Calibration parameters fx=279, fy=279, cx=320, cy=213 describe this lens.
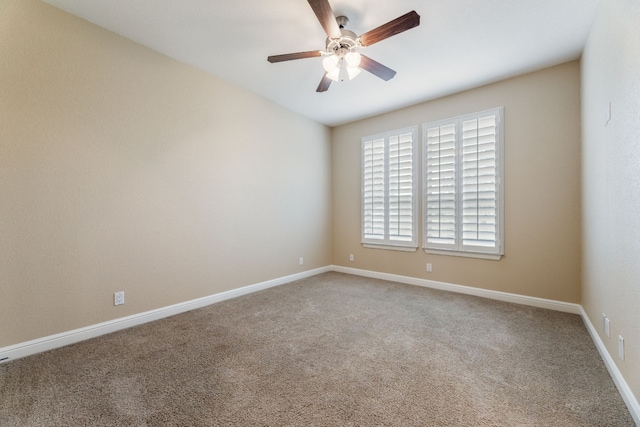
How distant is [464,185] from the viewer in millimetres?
3697

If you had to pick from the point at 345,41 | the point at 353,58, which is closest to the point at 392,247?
the point at 353,58

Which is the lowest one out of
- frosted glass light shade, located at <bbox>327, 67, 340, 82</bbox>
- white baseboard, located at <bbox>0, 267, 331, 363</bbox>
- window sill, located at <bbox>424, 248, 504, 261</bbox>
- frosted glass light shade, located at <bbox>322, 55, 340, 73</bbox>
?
white baseboard, located at <bbox>0, 267, 331, 363</bbox>

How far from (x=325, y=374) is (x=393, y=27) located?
249 cm

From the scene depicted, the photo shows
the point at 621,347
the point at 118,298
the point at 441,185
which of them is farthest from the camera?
the point at 441,185

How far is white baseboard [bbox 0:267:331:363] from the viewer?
2.12m

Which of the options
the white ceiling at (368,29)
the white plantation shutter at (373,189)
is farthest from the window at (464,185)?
the white plantation shutter at (373,189)

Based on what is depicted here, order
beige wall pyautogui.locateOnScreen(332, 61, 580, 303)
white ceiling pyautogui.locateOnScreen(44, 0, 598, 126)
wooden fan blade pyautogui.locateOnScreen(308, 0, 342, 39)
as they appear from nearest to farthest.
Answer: wooden fan blade pyautogui.locateOnScreen(308, 0, 342, 39) < white ceiling pyautogui.locateOnScreen(44, 0, 598, 126) < beige wall pyautogui.locateOnScreen(332, 61, 580, 303)

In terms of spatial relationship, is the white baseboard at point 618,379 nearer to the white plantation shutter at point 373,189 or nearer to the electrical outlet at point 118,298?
the white plantation shutter at point 373,189

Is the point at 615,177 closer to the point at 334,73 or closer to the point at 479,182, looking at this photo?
the point at 479,182

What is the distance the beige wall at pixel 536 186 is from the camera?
120 inches

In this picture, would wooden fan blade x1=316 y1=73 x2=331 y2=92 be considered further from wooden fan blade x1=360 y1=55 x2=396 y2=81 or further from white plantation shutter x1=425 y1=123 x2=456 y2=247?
white plantation shutter x1=425 y1=123 x2=456 y2=247

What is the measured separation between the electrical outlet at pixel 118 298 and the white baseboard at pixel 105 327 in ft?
0.51

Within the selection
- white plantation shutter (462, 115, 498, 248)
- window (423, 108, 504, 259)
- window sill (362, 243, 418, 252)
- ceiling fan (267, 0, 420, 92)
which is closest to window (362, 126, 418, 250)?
window sill (362, 243, 418, 252)

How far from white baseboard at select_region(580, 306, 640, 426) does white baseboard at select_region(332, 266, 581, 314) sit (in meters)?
0.63
